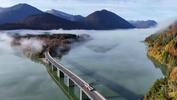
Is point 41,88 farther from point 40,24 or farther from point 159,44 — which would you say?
point 40,24

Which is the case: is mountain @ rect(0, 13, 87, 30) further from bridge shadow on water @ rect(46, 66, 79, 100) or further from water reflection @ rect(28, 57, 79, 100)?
bridge shadow on water @ rect(46, 66, 79, 100)

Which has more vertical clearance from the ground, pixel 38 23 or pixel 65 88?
pixel 38 23

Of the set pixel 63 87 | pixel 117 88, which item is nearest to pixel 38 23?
pixel 63 87

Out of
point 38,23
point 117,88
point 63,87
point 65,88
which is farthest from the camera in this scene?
point 38,23

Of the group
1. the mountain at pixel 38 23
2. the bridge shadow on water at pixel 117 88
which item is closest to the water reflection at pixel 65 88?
the bridge shadow on water at pixel 117 88

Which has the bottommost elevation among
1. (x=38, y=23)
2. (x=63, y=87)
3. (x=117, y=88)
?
(x=63, y=87)

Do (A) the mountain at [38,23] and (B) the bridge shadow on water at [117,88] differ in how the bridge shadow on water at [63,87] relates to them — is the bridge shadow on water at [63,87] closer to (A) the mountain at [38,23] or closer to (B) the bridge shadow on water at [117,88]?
(B) the bridge shadow on water at [117,88]

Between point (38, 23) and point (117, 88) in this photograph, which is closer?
point (117, 88)

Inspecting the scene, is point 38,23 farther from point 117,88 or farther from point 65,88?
point 117,88

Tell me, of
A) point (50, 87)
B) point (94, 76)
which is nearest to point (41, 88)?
point (50, 87)

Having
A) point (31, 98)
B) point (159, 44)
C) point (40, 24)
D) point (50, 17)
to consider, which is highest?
point (50, 17)

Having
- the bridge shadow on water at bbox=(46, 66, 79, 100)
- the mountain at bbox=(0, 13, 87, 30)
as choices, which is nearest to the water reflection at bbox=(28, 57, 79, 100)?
the bridge shadow on water at bbox=(46, 66, 79, 100)
